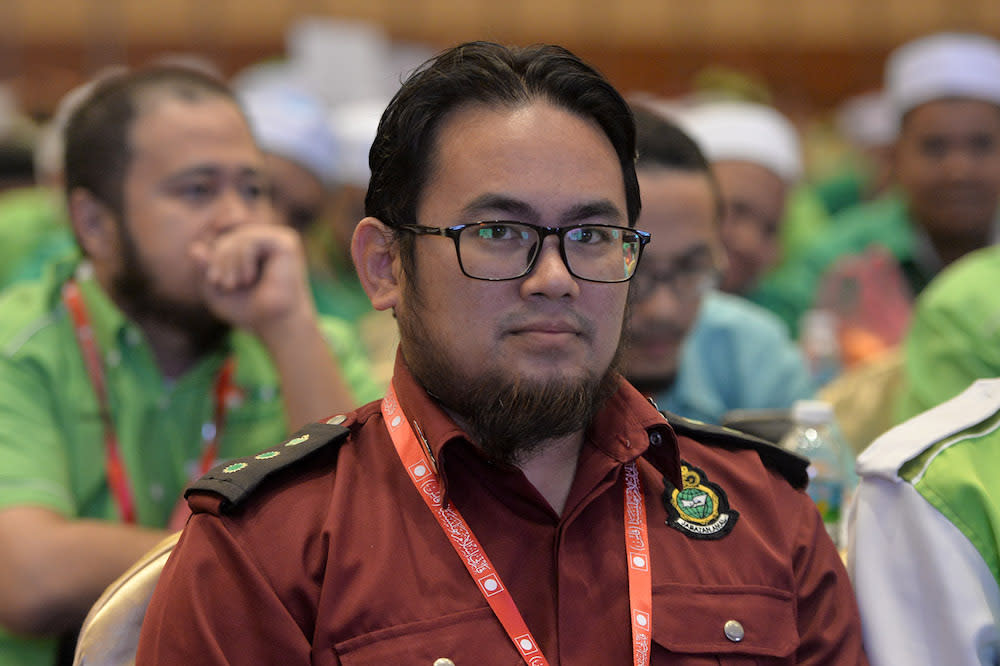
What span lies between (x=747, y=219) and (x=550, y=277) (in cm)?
295

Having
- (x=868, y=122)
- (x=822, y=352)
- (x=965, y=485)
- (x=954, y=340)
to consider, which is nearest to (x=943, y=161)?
(x=822, y=352)

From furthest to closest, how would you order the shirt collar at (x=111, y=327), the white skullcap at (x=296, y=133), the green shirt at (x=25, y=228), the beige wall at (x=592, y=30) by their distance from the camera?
the beige wall at (x=592, y=30) → the green shirt at (x=25, y=228) → the white skullcap at (x=296, y=133) → the shirt collar at (x=111, y=327)

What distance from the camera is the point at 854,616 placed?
1.61 meters

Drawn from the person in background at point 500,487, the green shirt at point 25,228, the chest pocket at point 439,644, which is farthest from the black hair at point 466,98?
the green shirt at point 25,228

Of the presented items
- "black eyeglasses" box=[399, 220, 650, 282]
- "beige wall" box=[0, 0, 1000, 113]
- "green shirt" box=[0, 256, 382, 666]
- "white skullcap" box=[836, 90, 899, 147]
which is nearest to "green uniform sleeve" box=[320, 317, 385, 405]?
"green shirt" box=[0, 256, 382, 666]

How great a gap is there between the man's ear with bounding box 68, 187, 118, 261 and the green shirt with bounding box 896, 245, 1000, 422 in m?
1.75

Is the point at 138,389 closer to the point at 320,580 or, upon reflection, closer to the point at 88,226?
the point at 88,226

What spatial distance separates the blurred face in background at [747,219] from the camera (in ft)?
13.9

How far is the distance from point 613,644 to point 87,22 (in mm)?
9227

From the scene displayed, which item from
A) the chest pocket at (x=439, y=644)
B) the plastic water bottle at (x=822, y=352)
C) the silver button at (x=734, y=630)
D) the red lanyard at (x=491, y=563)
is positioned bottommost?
the plastic water bottle at (x=822, y=352)

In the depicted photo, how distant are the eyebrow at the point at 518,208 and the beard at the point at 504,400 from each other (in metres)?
0.16

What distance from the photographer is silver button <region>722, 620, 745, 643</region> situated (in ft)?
4.93

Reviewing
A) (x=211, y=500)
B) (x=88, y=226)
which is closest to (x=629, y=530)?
(x=211, y=500)

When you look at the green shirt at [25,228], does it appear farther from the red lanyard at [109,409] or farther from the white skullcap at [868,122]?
the white skullcap at [868,122]
